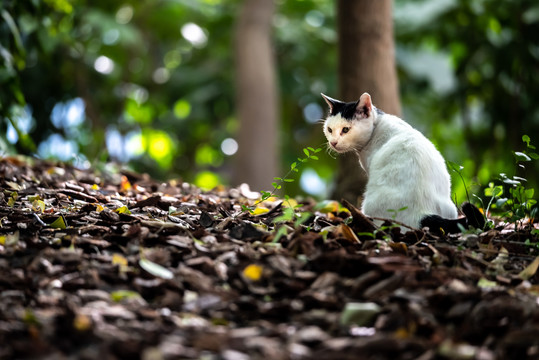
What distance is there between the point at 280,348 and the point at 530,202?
1989mm

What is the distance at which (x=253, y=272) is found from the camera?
240 cm

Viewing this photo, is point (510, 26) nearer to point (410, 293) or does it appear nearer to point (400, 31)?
point (400, 31)

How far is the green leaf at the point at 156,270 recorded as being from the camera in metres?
2.37

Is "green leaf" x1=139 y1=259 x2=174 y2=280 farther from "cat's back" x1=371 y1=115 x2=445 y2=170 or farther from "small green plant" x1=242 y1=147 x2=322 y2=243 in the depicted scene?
"cat's back" x1=371 y1=115 x2=445 y2=170

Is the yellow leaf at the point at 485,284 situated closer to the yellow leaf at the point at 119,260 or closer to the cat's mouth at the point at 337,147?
the yellow leaf at the point at 119,260

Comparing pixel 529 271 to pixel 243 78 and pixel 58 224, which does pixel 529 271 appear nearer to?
pixel 58 224

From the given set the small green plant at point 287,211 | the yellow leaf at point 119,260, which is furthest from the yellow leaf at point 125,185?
the yellow leaf at point 119,260

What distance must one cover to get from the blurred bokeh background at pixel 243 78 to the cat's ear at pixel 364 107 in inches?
85.6

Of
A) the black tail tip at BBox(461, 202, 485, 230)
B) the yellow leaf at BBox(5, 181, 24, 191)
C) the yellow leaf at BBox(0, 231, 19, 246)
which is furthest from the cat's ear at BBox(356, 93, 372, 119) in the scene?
the yellow leaf at BBox(5, 181, 24, 191)

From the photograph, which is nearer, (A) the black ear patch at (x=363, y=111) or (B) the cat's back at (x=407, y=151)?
(B) the cat's back at (x=407, y=151)

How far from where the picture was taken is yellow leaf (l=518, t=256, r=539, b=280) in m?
2.64

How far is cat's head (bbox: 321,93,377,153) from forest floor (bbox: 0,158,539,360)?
0.77 m

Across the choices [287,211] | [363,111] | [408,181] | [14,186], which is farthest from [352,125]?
[14,186]

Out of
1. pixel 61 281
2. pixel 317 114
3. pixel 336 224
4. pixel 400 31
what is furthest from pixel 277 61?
pixel 61 281
